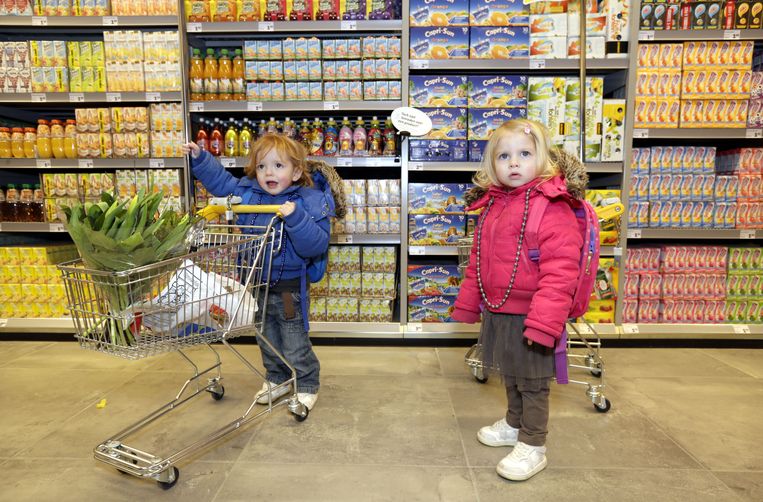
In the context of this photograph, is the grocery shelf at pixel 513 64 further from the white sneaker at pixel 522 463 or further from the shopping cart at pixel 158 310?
the white sneaker at pixel 522 463

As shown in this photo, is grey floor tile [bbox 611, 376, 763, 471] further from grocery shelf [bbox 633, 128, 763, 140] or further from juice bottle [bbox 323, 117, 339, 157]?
juice bottle [bbox 323, 117, 339, 157]

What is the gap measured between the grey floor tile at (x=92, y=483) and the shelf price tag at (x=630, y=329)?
2814 mm

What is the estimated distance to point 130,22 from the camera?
3.26 m

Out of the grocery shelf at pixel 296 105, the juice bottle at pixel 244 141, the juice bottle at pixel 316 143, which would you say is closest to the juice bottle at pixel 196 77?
the grocery shelf at pixel 296 105

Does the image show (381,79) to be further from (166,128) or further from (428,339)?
(428,339)

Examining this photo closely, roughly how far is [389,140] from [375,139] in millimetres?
102

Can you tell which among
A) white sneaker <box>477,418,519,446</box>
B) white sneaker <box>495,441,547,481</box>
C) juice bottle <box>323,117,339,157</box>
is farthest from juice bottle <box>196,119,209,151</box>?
white sneaker <box>495,441,547,481</box>

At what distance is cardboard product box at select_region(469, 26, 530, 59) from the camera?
3.22m

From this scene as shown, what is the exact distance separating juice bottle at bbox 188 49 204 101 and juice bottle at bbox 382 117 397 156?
1.34 meters

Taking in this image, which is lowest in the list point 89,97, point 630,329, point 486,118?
point 630,329

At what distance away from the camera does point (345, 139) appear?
3.36 metres

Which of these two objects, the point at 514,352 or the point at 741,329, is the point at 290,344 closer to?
the point at 514,352

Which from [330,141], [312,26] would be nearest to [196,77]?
[312,26]

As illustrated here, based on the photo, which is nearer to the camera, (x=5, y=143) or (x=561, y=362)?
(x=561, y=362)
